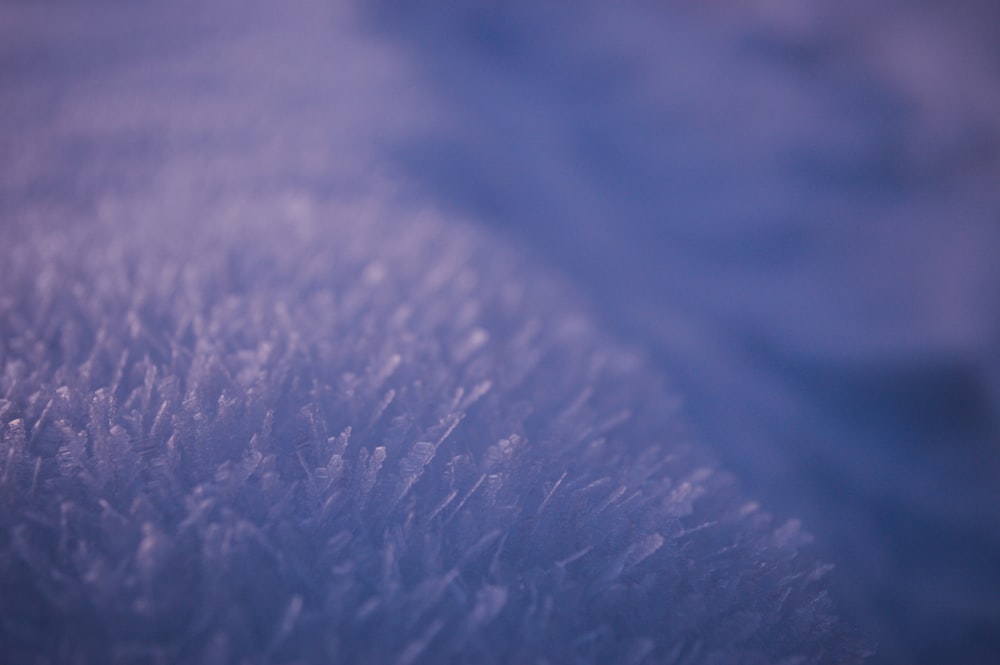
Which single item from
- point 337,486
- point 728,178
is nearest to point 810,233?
point 728,178

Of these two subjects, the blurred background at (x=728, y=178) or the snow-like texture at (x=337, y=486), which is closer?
the snow-like texture at (x=337, y=486)

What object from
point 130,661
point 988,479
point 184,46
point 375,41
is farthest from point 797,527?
point 184,46

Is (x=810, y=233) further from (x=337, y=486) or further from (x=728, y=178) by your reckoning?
Answer: (x=337, y=486)

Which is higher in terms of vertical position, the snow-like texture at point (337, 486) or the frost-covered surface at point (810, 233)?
the frost-covered surface at point (810, 233)

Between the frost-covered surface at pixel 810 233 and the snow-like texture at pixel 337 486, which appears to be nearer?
the snow-like texture at pixel 337 486
